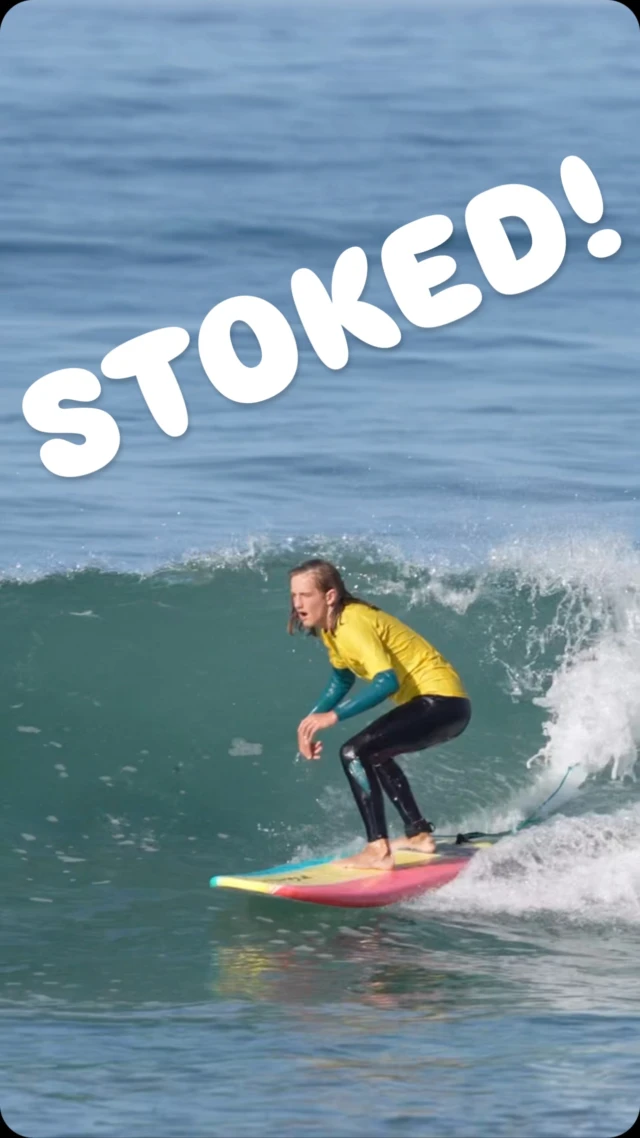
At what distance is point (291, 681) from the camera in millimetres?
11500

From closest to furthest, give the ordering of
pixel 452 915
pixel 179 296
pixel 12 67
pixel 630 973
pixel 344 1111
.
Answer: pixel 344 1111, pixel 630 973, pixel 452 915, pixel 179 296, pixel 12 67

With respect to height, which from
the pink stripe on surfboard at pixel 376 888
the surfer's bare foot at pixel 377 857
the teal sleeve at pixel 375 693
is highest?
the teal sleeve at pixel 375 693

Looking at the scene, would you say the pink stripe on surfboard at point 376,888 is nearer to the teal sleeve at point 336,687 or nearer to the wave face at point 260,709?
the wave face at point 260,709

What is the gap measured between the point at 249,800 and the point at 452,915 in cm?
231

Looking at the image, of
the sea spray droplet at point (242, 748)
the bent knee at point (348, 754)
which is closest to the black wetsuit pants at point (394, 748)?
the bent knee at point (348, 754)

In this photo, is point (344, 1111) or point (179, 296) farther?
point (179, 296)

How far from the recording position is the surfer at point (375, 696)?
312 inches

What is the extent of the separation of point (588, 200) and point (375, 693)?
2372 cm

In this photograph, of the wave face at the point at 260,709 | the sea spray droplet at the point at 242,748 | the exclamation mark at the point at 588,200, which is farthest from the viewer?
the exclamation mark at the point at 588,200

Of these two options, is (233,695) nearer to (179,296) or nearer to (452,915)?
(452,915)

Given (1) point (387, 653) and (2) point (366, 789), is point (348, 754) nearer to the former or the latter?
(2) point (366, 789)

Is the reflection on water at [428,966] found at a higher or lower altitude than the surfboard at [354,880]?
lower

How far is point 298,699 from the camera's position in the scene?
37.1 ft

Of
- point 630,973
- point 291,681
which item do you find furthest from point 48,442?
point 630,973
